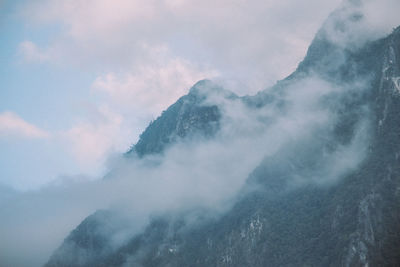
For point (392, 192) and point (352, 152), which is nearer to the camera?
point (392, 192)

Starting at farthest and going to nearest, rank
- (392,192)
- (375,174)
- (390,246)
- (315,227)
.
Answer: (315,227), (375,174), (392,192), (390,246)

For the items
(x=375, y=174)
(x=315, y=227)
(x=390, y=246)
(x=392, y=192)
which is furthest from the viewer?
(x=315, y=227)

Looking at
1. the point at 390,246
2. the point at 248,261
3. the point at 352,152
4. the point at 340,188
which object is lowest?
the point at 390,246

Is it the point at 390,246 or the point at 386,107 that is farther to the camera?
the point at 386,107

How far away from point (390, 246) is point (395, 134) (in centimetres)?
5027

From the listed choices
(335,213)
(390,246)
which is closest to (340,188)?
(335,213)

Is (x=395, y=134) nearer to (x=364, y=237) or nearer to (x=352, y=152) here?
(x=352, y=152)

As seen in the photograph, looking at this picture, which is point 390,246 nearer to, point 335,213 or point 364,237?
point 364,237

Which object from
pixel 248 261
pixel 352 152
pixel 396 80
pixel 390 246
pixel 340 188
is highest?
Result: pixel 396 80

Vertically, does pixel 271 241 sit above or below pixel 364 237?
above

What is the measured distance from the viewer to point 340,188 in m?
193

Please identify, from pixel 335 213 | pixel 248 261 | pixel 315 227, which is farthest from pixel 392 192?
pixel 248 261

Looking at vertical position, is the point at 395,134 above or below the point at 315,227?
above

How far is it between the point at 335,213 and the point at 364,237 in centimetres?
2302
